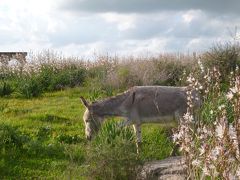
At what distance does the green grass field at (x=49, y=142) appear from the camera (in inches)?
395

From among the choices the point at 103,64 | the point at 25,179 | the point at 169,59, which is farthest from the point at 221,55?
the point at 25,179

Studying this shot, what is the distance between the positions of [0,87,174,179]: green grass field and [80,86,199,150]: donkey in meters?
0.55

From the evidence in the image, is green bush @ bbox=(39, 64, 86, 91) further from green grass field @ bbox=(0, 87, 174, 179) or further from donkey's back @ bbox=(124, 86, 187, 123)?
donkey's back @ bbox=(124, 86, 187, 123)

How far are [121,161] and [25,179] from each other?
7.87 ft

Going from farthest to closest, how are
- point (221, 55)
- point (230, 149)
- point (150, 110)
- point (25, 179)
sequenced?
point (221, 55) < point (150, 110) < point (25, 179) < point (230, 149)

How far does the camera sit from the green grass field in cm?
1003

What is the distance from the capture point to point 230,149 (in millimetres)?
3414

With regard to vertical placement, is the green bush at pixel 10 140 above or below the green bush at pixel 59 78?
below

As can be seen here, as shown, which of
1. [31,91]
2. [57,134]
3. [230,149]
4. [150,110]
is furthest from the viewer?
[31,91]

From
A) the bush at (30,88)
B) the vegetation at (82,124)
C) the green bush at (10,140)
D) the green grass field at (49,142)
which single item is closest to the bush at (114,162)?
the vegetation at (82,124)

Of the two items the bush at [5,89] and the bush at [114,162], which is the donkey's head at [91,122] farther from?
the bush at [5,89]

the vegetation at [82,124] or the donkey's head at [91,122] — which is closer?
the vegetation at [82,124]

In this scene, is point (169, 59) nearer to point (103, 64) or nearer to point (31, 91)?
point (103, 64)

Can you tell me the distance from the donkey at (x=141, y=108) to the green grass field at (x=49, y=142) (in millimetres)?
552
